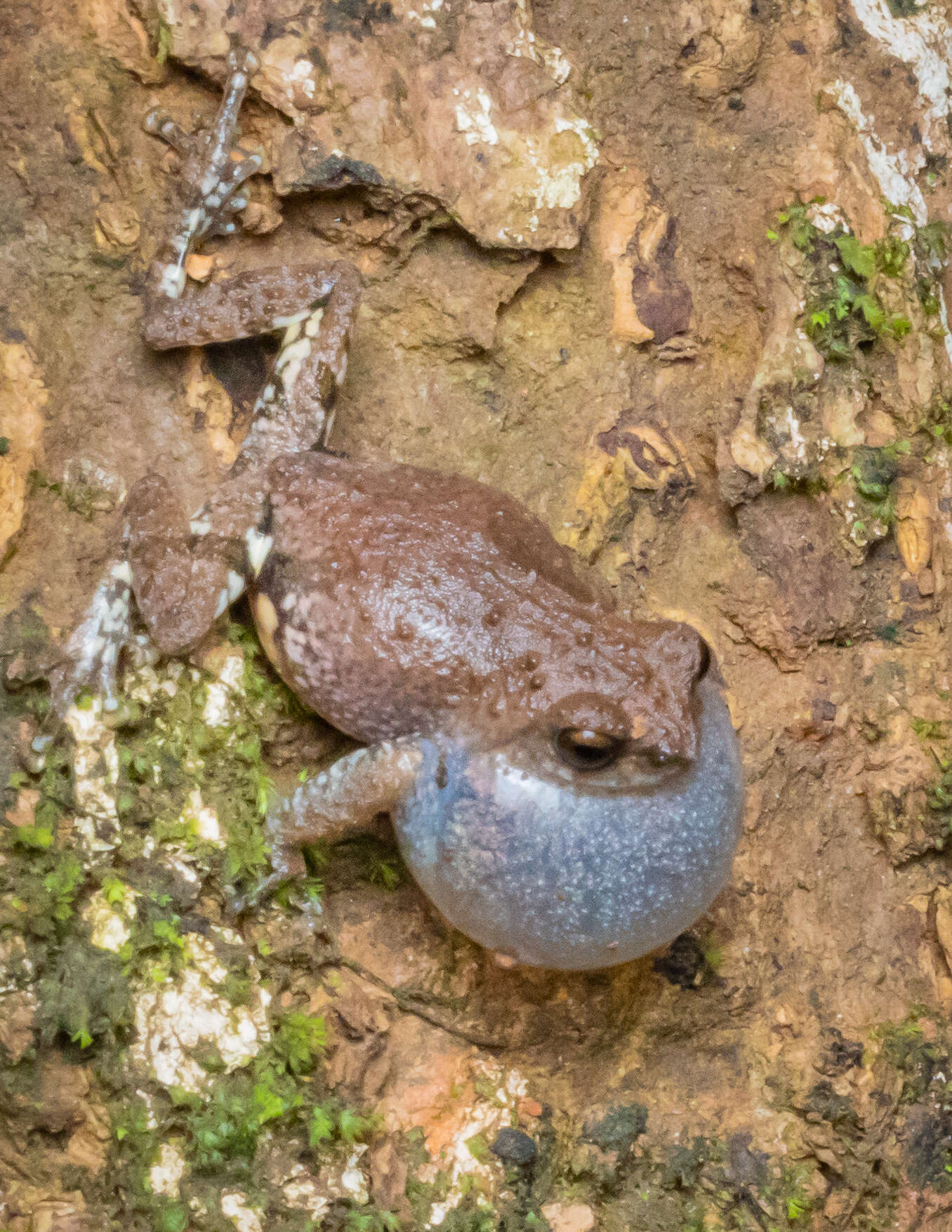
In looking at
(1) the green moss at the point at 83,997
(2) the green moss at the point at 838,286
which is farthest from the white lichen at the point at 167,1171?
(2) the green moss at the point at 838,286

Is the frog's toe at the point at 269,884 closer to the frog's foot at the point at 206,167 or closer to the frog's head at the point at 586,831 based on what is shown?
the frog's head at the point at 586,831

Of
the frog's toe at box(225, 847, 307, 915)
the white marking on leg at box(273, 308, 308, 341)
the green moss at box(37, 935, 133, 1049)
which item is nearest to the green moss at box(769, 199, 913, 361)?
the white marking on leg at box(273, 308, 308, 341)

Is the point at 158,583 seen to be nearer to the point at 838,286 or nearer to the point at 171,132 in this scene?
the point at 171,132

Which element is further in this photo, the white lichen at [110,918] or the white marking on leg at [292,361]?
the white marking on leg at [292,361]

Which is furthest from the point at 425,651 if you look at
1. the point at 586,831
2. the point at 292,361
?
the point at 292,361

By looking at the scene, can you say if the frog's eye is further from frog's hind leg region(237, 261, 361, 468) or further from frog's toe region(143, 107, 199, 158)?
frog's toe region(143, 107, 199, 158)

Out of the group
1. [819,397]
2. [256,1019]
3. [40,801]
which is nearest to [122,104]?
[40,801]
